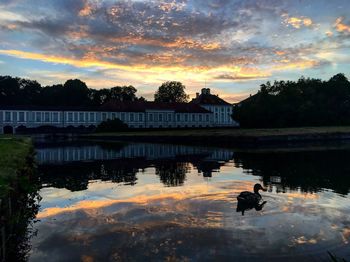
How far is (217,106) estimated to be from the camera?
139250 millimetres

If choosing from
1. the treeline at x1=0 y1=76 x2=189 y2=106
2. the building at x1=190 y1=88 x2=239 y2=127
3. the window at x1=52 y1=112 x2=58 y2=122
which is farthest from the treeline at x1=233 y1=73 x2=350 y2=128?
the treeline at x1=0 y1=76 x2=189 y2=106

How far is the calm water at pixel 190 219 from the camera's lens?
356 inches

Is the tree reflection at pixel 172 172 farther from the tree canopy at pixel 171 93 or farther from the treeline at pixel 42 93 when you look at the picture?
the tree canopy at pixel 171 93

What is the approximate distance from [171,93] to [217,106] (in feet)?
68.1

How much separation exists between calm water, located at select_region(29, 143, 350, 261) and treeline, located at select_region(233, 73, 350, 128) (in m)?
69.7

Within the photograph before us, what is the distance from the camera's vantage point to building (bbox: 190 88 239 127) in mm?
138075

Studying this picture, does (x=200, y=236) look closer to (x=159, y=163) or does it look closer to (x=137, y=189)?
(x=137, y=189)

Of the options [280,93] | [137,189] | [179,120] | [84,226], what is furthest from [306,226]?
[179,120]

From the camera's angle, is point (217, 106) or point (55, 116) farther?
point (217, 106)

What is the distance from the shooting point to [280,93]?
9588 cm

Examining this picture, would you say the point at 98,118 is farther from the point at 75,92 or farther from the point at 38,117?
the point at 75,92

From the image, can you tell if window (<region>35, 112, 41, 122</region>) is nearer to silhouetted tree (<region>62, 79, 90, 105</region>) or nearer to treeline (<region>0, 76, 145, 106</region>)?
treeline (<region>0, 76, 145, 106</region>)

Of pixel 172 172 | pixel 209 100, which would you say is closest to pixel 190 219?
pixel 172 172

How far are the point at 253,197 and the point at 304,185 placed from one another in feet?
17.4
